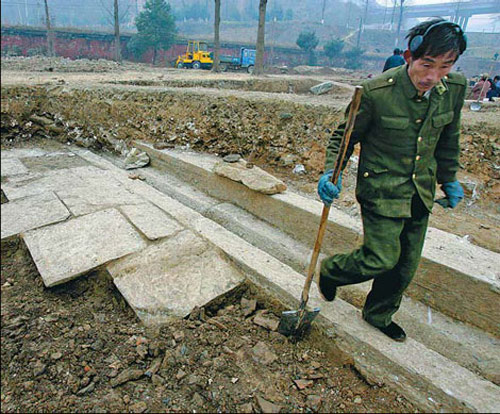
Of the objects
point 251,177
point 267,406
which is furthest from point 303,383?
point 251,177

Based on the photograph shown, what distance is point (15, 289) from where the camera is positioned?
158 cm

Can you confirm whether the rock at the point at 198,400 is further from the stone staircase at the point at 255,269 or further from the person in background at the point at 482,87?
the person in background at the point at 482,87

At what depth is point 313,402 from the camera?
1551 millimetres

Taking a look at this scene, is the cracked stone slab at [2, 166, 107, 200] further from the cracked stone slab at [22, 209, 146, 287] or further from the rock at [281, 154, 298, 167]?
the rock at [281, 154, 298, 167]

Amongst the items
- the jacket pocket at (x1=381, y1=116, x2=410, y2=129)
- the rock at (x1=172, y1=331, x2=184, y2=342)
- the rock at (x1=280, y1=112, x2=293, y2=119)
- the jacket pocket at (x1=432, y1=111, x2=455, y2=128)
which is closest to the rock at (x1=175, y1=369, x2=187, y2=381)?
the rock at (x1=172, y1=331, x2=184, y2=342)

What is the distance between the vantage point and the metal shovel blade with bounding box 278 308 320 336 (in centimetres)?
190

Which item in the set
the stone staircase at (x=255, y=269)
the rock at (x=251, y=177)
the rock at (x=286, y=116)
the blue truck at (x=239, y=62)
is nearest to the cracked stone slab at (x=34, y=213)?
the stone staircase at (x=255, y=269)

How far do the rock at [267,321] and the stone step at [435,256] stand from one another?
110 cm

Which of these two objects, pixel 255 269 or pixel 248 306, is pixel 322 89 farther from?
pixel 248 306

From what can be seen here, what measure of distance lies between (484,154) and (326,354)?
3922mm

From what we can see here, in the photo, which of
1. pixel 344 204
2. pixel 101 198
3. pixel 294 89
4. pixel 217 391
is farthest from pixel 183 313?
pixel 294 89

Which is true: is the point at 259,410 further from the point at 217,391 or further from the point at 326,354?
the point at 326,354

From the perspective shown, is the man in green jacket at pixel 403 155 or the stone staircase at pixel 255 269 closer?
the man in green jacket at pixel 403 155

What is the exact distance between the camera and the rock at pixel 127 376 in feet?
4.92
